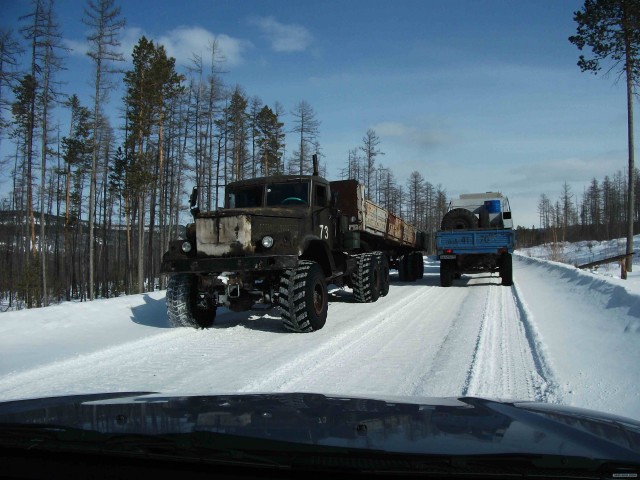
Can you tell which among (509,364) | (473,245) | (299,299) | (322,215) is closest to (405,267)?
(473,245)

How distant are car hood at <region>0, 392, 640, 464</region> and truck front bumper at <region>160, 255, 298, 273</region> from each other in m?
4.41

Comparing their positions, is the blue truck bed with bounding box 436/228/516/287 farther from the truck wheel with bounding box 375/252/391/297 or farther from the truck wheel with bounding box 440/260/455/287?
the truck wheel with bounding box 375/252/391/297

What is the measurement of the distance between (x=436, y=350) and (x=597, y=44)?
879 inches

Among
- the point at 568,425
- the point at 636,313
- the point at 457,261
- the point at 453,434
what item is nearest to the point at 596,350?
the point at 636,313

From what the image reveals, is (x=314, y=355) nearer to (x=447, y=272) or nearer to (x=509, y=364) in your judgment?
(x=509, y=364)

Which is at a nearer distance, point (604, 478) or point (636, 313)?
point (604, 478)

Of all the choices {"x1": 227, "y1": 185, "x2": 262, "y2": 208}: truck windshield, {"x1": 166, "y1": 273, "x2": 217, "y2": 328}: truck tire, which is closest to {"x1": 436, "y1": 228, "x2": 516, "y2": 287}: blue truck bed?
{"x1": 227, "y1": 185, "x2": 262, "y2": 208}: truck windshield

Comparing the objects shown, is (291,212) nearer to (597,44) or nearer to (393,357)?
(393,357)

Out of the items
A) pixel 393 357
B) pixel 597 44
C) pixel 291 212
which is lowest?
pixel 393 357

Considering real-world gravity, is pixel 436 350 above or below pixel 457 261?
below

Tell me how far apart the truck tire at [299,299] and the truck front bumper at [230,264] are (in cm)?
25

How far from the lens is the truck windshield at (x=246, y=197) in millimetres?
A: 9071

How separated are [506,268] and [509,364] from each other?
10035mm

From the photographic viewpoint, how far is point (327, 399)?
2.74m
